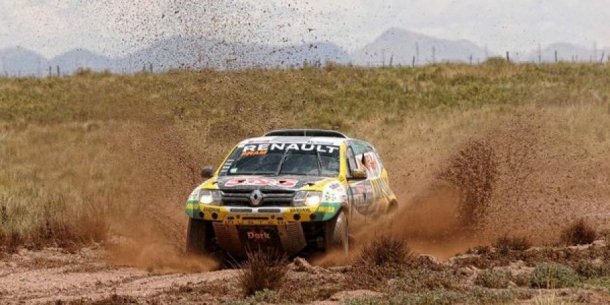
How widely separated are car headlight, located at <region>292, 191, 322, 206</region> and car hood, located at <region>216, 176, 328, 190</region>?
0.13 metres

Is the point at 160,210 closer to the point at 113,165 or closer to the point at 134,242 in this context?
the point at 134,242

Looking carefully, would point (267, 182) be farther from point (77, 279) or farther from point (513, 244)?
point (513, 244)

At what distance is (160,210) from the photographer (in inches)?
672

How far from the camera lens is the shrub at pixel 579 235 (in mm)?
14680

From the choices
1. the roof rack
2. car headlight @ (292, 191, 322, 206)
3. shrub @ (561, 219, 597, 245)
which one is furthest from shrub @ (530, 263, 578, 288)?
the roof rack

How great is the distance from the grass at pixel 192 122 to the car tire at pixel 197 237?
2802 millimetres

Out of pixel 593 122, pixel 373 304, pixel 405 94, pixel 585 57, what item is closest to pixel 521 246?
pixel 373 304

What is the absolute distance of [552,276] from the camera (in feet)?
33.7

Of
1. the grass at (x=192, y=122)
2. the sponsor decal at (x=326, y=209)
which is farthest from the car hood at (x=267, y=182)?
the grass at (x=192, y=122)

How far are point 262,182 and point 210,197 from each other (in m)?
0.66

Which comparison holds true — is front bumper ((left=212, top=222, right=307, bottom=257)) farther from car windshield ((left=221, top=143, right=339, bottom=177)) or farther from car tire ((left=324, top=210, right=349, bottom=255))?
car windshield ((left=221, top=143, right=339, bottom=177))

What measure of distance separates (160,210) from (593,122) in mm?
24367

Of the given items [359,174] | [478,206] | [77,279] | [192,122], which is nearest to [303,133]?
[359,174]

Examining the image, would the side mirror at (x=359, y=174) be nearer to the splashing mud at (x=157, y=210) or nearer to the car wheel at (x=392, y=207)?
the car wheel at (x=392, y=207)
